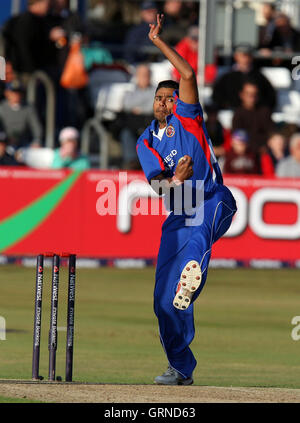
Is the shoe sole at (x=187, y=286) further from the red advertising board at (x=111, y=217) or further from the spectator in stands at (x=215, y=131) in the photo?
the spectator in stands at (x=215, y=131)

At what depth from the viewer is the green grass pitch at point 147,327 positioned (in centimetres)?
1097

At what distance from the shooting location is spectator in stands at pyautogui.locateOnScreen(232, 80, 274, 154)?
69.8 ft

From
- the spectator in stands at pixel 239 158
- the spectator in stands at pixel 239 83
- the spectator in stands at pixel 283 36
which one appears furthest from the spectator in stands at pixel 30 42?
the spectator in stands at pixel 283 36

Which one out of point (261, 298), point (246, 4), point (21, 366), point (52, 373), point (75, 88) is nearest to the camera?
point (52, 373)

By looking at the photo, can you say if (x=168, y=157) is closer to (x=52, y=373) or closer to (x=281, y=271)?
(x=52, y=373)

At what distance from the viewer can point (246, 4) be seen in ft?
83.9

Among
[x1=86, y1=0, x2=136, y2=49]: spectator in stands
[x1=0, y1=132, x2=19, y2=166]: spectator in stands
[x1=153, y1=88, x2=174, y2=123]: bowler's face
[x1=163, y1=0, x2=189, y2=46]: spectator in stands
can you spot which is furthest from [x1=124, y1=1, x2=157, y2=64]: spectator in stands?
[x1=153, y1=88, x2=174, y2=123]: bowler's face

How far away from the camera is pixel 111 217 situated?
64.7 ft

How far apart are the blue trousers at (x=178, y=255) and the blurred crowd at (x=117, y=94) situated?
10.8 m

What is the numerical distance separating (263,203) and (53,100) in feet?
13.3

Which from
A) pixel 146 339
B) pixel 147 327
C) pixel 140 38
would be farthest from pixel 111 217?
pixel 146 339

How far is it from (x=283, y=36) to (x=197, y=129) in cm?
1576

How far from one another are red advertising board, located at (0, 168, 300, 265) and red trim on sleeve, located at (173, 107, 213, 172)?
1014cm

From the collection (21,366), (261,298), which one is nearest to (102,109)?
(261,298)
